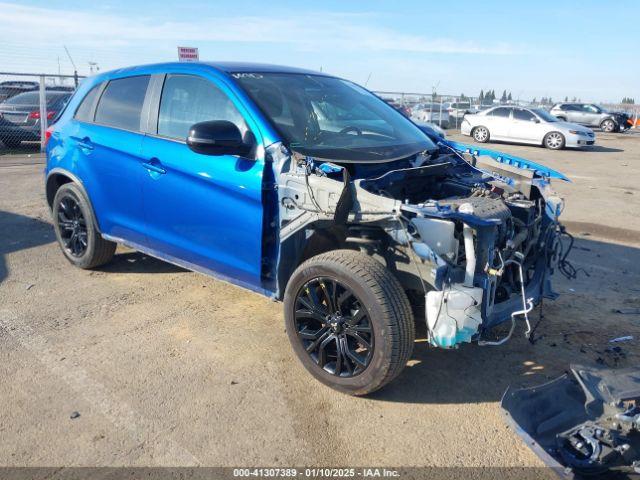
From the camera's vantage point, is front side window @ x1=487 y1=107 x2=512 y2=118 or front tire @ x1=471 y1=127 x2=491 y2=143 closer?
front side window @ x1=487 y1=107 x2=512 y2=118

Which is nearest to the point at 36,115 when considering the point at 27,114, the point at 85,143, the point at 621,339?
the point at 27,114

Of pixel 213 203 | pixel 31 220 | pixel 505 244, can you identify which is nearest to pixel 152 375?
pixel 213 203

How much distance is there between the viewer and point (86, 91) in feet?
17.4

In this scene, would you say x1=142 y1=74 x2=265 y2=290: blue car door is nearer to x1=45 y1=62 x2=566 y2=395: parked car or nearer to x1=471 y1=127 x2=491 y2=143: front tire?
x1=45 y1=62 x2=566 y2=395: parked car

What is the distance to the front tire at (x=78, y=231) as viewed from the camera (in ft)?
16.8

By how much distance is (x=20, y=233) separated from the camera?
265 inches

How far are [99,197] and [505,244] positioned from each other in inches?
132

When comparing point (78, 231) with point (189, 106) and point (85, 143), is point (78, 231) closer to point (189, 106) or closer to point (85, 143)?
point (85, 143)

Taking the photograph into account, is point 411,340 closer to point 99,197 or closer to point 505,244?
point 505,244

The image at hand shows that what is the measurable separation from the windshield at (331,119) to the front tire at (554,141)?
1630cm

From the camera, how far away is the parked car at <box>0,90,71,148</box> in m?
14.0

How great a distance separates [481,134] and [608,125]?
485 inches

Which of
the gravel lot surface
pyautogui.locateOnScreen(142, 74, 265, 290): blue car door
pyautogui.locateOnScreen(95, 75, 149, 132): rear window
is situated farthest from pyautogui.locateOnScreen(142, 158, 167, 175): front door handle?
the gravel lot surface

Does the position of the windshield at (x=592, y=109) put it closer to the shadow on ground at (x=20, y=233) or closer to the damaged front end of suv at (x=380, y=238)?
the damaged front end of suv at (x=380, y=238)
